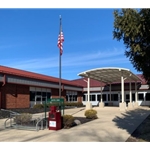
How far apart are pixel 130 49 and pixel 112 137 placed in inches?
156

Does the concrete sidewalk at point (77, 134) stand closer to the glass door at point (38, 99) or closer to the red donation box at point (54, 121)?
the red donation box at point (54, 121)

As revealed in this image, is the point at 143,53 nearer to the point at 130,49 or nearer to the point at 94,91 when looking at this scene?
the point at 130,49

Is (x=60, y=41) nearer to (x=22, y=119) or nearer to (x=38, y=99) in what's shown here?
(x=22, y=119)

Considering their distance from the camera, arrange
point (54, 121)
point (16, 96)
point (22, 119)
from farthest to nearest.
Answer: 1. point (16, 96)
2. point (22, 119)
3. point (54, 121)

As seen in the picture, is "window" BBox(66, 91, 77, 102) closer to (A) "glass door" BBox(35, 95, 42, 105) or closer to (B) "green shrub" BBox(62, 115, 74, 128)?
(A) "glass door" BBox(35, 95, 42, 105)

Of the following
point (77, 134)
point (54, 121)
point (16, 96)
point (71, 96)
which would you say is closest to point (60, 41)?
point (16, 96)

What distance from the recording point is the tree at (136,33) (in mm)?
7051

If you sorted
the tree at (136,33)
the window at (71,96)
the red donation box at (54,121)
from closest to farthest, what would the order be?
the tree at (136,33)
the red donation box at (54,121)
the window at (71,96)

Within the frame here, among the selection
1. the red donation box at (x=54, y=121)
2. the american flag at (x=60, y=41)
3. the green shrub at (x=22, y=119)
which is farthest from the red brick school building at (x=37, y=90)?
the red donation box at (x=54, y=121)

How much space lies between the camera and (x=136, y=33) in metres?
7.16

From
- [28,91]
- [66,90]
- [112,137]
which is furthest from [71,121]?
[66,90]

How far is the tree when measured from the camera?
7.05 metres

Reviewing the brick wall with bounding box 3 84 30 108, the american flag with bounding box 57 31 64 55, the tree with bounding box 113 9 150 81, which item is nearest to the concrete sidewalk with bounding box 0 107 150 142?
the tree with bounding box 113 9 150 81

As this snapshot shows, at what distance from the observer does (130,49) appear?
793 centimetres
